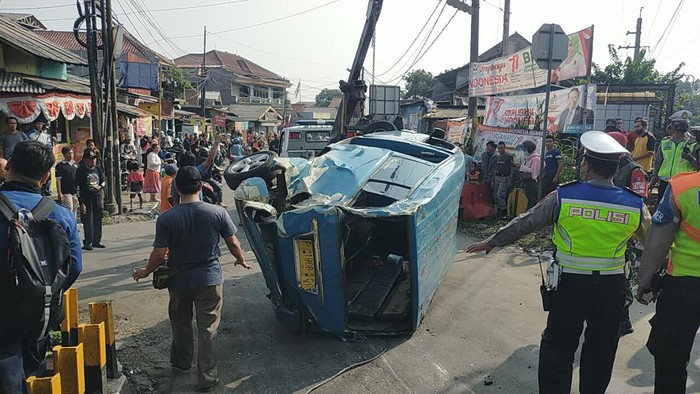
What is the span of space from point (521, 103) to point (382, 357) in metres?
9.17

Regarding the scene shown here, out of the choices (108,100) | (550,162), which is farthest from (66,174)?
(550,162)

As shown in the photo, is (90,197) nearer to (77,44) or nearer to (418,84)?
Answer: (77,44)

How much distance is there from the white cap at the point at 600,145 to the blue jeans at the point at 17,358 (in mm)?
3446

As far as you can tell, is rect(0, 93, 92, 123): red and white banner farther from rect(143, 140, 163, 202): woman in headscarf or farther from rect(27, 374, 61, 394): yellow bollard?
rect(27, 374, 61, 394): yellow bollard

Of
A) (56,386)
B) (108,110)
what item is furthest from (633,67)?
(56,386)

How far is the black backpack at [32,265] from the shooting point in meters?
2.52

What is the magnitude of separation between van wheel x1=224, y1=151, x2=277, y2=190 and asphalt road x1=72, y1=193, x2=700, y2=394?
56.7 inches

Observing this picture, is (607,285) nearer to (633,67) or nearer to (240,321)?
(240,321)

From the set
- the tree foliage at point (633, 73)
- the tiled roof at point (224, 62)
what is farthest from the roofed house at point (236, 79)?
the tree foliage at point (633, 73)

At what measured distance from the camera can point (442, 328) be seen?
202 inches

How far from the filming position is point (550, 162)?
31.7 feet

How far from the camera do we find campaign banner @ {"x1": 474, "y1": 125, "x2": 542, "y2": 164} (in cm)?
1089

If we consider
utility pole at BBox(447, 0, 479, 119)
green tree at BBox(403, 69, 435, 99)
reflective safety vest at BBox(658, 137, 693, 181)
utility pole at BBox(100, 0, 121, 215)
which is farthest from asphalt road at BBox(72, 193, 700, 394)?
green tree at BBox(403, 69, 435, 99)

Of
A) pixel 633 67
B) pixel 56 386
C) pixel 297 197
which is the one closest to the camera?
pixel 56 386
